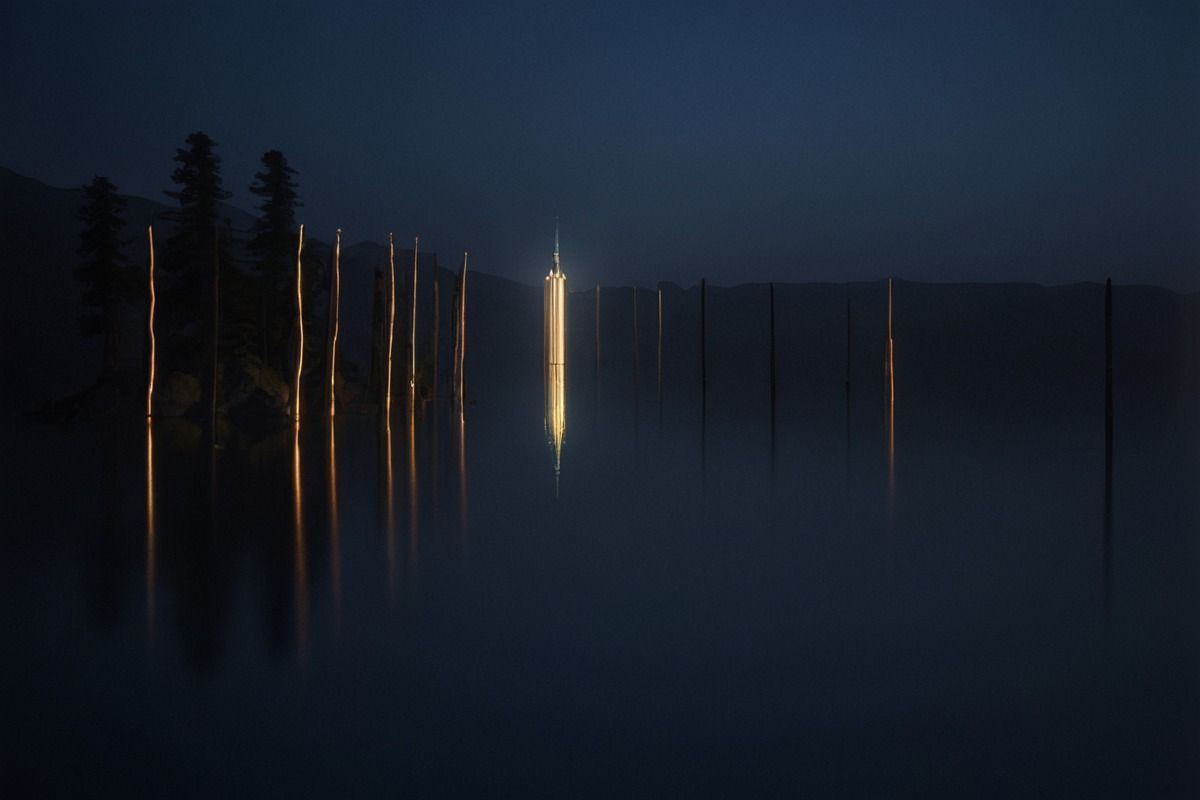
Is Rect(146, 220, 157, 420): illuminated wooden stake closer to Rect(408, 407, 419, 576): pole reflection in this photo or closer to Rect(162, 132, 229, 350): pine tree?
Rect(162, 132, 229, 350): pine tree

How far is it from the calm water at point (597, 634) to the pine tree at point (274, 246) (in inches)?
346

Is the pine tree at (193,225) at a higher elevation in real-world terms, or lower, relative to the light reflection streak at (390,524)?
higher

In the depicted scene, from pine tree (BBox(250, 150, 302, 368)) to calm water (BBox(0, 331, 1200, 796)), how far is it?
8.78 meters

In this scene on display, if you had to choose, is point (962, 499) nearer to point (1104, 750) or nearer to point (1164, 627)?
point (1164, 627)

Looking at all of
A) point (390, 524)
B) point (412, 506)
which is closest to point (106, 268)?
point (412, 506)

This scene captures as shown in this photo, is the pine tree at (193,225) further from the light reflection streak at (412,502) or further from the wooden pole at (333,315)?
the light reflection streak at (412,502)

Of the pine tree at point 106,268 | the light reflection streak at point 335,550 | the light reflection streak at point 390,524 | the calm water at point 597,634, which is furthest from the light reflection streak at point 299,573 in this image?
the pine tree at point 106,268

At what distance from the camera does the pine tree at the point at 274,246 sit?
18.4 m

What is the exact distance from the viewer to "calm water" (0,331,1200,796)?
3283 millimetres

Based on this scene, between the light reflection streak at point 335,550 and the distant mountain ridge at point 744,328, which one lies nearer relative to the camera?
the light reflection streak at point 335,550

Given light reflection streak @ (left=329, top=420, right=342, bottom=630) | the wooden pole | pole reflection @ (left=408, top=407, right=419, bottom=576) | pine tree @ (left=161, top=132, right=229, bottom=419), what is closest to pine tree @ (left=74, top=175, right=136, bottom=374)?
pine tree @ (left=161, top=132, right=229, bottom=419)

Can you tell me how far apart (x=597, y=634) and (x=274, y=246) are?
50.9ft

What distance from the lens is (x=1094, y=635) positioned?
4.79 m

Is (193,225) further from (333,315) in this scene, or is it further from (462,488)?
(462,488)
